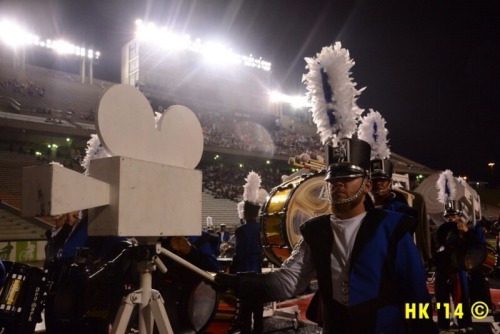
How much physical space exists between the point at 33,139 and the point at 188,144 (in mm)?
29295

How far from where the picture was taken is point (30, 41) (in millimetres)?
42750

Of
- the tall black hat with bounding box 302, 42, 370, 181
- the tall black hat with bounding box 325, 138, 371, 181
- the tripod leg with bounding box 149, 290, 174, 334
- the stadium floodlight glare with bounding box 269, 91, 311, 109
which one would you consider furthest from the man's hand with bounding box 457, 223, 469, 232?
the stadium floodlight glare with bounding box 269, 91, 311, 109

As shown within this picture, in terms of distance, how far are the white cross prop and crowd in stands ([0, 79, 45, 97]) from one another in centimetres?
3445

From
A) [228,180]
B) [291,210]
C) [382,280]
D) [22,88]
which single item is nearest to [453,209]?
[291,210]

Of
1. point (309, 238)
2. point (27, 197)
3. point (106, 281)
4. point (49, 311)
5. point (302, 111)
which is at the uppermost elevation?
point (302, 111)

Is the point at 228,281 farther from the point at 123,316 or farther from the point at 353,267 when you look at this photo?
the point at 353,267

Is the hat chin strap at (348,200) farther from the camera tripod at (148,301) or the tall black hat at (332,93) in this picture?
the tall black hat at (332,93)

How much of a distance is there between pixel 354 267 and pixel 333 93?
8.48 feet

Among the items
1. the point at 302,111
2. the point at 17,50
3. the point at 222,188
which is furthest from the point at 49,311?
the point at 302,111

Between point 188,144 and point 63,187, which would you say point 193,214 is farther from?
point 63,187

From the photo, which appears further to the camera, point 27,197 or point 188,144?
point 188,144

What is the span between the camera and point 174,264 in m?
2.21

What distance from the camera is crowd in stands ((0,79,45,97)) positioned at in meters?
31.8

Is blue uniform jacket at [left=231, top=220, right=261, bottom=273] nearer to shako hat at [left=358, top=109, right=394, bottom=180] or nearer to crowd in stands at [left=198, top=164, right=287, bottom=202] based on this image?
shako hat at [left=358, top=109, right=394, bottom=180]
